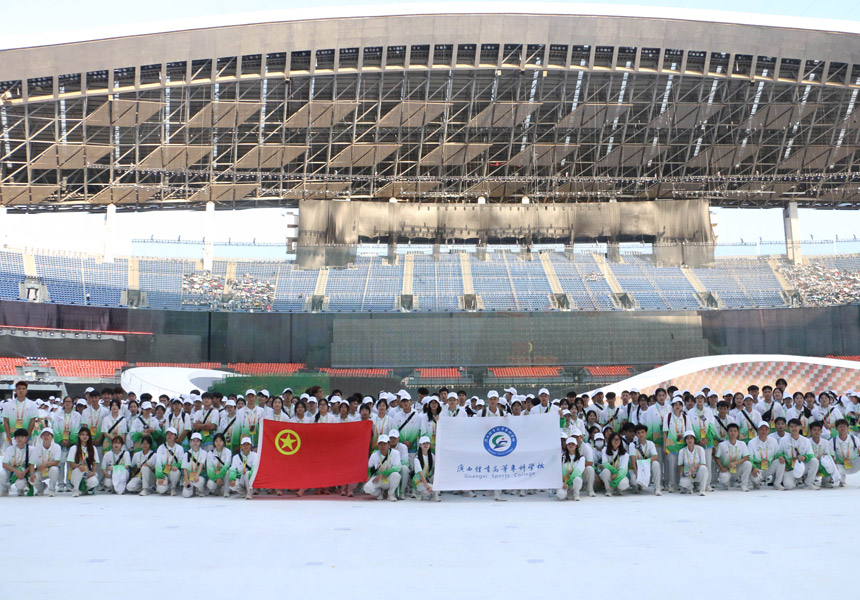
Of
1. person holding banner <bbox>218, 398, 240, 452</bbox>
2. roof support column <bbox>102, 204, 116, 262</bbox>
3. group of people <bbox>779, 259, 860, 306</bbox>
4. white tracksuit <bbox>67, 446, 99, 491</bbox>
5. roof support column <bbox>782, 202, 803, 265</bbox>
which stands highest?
roof support column <bbox>782, 202, 803, 265</bbox>

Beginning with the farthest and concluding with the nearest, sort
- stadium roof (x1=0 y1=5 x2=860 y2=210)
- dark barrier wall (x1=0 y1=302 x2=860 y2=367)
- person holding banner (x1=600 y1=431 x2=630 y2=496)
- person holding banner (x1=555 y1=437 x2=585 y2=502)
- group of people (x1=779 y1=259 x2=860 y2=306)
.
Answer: stadium roof (x1=0 y1=5 x2=860 y2=210), group of people (x1=779 y1=259 x2=860 y2=306), dark barrier wall (x1=0 y1=302 x2=860 y2=367), person holding banner (x1=600 y1=431 x2=630 y2=496), person holding banner (x1=555 y1=437 x2=585 y2=502)

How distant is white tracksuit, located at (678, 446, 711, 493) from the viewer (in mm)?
11453

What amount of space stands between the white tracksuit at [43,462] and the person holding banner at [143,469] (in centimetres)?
106

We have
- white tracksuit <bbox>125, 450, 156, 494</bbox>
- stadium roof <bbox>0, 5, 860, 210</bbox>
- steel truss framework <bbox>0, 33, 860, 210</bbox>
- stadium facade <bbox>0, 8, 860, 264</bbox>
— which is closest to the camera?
white tracksuit <bbox>125, 450, 156, 494</bbox>

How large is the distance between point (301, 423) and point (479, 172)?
119 ft

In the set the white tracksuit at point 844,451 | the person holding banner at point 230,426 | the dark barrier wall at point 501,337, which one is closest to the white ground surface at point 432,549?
the white tracksuit at point 844,451

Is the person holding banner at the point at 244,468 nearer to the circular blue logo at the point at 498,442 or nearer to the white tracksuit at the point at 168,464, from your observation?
the white tracksuit at the point at 168,464

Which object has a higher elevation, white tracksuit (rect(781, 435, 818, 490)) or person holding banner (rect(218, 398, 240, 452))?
person holding banner (rect(218, 398, 240, 452))

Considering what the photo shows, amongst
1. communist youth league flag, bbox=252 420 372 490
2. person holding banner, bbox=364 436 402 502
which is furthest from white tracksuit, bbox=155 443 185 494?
person holding banner, bbox=364 436 402 502

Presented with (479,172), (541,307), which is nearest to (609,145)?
(479,172)

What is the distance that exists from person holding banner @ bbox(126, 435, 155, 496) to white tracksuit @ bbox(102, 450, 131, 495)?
9 centimetres

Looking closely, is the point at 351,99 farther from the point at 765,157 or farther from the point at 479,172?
the point at 765,157

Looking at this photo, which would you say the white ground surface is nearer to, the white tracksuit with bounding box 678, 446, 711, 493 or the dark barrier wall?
the white tracksuit with bounding box 678, 446, 711, 493

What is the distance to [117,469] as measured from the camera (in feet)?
38.5
